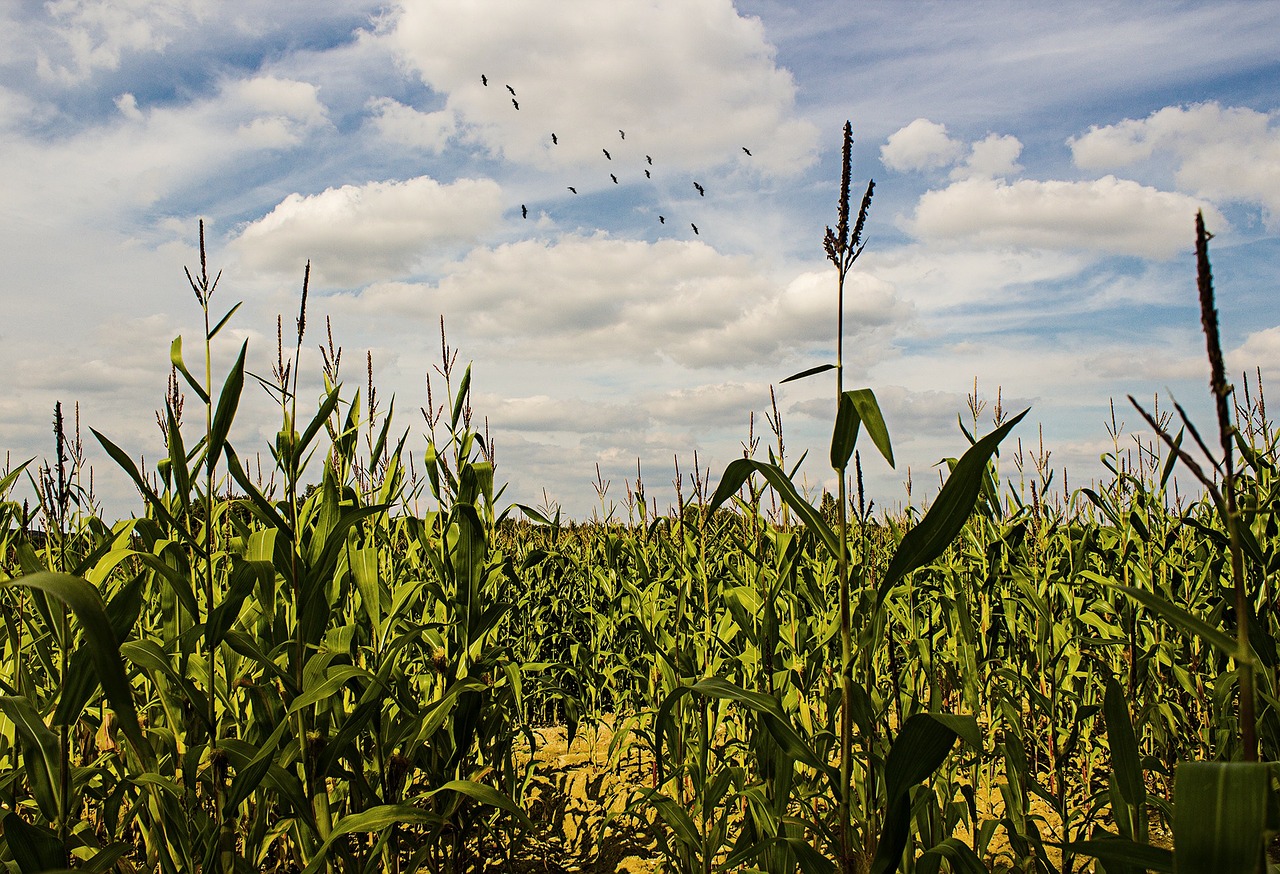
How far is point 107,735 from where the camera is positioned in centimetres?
267

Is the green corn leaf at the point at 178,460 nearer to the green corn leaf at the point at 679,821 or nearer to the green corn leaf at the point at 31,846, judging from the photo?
the green corn leaf at the point at 31,846

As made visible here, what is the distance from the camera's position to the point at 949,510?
1325mm

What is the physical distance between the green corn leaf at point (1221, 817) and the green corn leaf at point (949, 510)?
45cm

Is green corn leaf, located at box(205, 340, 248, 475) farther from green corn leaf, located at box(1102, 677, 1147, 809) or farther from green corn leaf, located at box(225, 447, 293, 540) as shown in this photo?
green corn leaf, located at box(1102, 677, 1147, 809)

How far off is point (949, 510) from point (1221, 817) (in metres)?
→ 0.56

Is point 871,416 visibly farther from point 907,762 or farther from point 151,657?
Result: point 151,657

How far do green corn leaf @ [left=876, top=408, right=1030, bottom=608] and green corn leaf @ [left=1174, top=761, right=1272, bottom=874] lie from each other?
45 cm

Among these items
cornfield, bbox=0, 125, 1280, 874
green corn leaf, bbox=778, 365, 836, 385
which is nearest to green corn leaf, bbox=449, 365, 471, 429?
cornfield, bbox=0, 125, 1280, 874

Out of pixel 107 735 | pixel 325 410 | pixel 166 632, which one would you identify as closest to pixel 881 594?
pixel 325 410

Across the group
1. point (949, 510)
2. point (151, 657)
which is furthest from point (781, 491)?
point (151, 657)

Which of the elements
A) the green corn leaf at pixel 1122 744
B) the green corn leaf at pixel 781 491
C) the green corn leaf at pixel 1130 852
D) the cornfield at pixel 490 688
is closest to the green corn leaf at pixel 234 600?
the cornfield at pixel 490 688

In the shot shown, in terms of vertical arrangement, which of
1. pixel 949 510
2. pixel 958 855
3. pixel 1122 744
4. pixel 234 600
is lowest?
pixel 958 855

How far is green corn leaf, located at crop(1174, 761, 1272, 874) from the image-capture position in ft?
2.73

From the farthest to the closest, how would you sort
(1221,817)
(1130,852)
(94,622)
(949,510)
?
1. (949,510)
2. (1130,852)
3. (94,622)
4. (1221,817)
